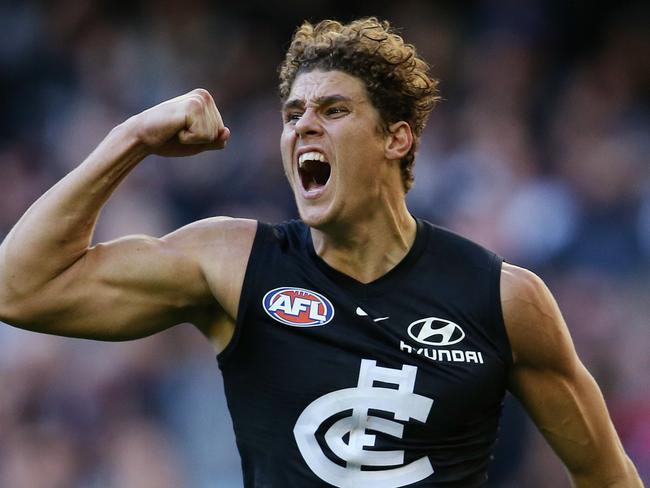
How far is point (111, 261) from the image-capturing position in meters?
3.51

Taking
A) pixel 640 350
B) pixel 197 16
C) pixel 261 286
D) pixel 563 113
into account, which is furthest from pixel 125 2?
pixel 261 286

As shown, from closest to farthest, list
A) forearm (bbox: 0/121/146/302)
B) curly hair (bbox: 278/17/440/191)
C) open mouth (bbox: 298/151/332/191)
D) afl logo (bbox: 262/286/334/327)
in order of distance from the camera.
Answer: forearm (bbox: 0/121/146/302), afl logo (bbox: 262/286/334/327), open mouth (bbox: 298/151/332/191), curly hair (bbox: 278/17/440/191)

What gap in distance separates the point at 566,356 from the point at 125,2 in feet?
19.9

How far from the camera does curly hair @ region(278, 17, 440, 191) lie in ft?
12.5

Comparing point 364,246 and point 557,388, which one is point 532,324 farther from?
point 364,246

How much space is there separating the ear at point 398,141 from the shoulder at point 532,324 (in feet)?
1.72

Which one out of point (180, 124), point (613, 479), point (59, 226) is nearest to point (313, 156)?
point (180, 124)

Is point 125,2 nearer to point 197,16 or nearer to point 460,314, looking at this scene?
point 197,16

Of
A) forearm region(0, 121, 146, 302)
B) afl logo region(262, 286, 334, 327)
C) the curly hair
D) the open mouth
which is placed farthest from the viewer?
the curly hair

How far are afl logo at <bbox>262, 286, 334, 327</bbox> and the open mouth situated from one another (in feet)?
1.13

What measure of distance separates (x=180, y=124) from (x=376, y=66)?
28.6 inches

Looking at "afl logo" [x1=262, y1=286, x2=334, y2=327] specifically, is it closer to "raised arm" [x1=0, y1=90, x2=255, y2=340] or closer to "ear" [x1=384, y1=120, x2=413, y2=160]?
"raised arm" [x1=0, y1=90, x2=255, y2=340]

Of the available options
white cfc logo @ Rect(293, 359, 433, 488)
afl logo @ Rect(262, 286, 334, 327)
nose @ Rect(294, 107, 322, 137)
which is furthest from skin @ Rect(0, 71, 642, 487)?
white cfc logo @ Rect(293, 359, 433, 488)

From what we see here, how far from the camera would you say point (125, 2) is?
29.2 feet
